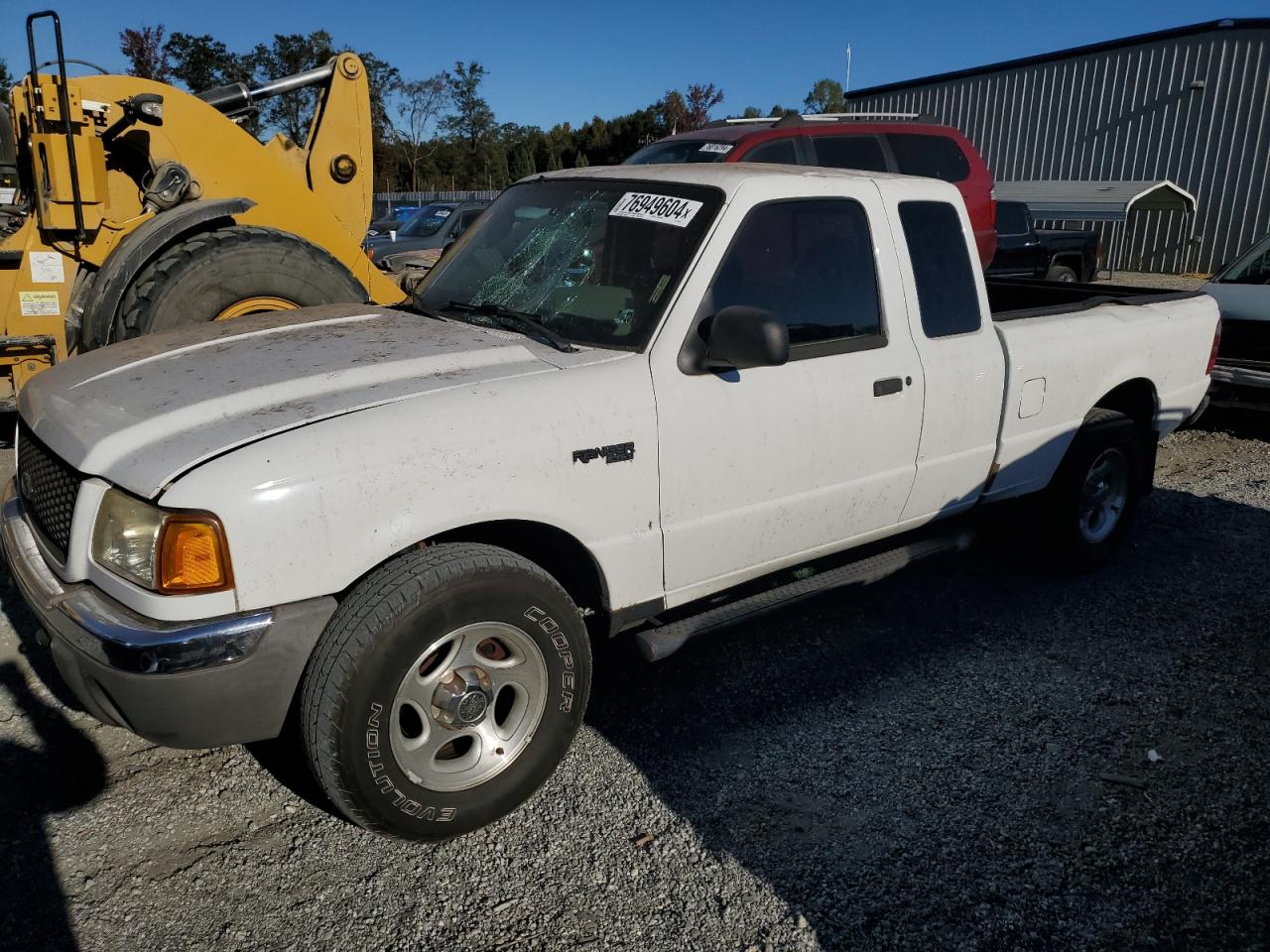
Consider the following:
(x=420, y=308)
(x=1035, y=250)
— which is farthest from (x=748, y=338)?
(x=1035, y=250)

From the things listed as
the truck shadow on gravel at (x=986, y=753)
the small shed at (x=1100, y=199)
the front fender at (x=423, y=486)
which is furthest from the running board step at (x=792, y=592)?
the small shed at (x=1100, y=199)

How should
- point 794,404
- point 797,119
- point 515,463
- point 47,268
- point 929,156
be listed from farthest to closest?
point 929,156 → point 797,119 → point 47,268 → point 794,404 → point 515,463

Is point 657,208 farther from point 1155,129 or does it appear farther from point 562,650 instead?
point 1155,129

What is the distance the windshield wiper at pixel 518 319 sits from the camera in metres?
3.32

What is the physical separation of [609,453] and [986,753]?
1.74 meters

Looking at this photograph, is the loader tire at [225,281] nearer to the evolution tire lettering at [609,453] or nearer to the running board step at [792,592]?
the evolution tire lettering at [609,453]

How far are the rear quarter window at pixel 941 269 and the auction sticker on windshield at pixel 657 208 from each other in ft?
3.24

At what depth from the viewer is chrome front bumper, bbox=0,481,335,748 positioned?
2.48 meters

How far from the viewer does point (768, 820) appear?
315cm

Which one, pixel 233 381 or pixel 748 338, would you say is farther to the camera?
pixel 748 338

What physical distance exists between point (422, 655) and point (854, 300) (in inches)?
82.0

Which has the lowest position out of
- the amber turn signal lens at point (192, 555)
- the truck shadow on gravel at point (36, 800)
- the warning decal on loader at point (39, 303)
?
the truck shadow on gravel at point (36, 800)

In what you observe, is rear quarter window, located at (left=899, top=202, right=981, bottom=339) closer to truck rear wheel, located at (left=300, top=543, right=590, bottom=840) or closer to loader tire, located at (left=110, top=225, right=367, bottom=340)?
truck rear wheel, located at (left=300, top=543, right=590, bottom=840)

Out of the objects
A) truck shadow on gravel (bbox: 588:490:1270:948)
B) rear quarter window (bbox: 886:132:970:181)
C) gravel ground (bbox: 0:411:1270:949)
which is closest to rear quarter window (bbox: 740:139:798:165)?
rear quarter window (bbox: 886:132:970:181)
